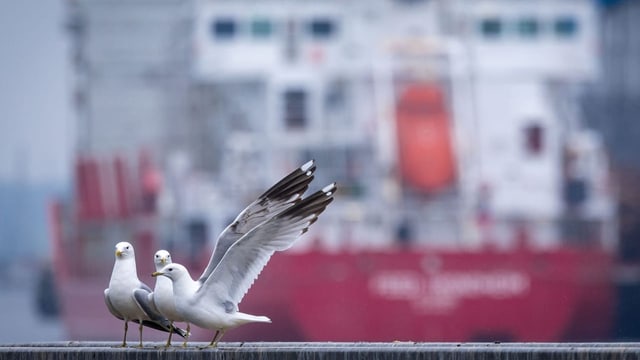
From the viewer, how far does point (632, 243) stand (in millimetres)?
32000

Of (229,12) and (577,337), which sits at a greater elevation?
(229,12)

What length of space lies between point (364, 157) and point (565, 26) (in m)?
4.15

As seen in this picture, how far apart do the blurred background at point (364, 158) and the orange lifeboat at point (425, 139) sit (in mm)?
34

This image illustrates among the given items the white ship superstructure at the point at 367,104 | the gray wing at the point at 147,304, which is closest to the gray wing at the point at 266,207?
the gray wing at the point at 147,304

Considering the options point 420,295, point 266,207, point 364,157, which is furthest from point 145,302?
point 364,157

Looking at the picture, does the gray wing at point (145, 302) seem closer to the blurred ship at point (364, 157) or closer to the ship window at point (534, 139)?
the blurred ship at point (364, 157)

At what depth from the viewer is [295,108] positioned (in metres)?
27.0

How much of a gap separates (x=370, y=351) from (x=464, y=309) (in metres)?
18.7

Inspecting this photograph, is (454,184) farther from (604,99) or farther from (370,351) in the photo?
(370,351)

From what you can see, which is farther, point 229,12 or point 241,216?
point 229,12

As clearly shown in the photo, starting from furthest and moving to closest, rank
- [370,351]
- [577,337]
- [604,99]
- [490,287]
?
[604,99] → [577,337] → [490,287] → [370,351]

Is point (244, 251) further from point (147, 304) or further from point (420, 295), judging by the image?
point (420, 295)

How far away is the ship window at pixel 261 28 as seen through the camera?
88.9ft

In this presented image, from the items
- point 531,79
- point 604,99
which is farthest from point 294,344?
point 604,99
